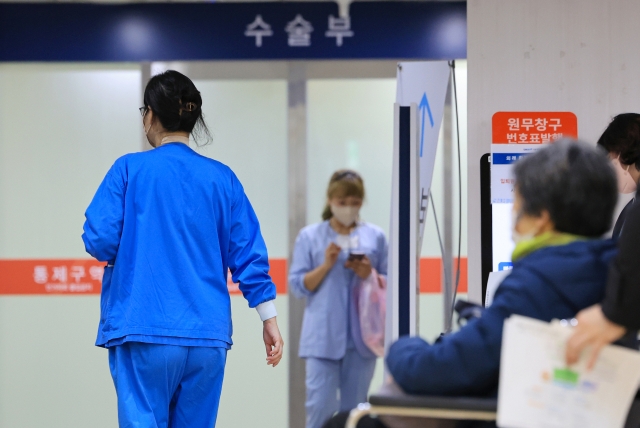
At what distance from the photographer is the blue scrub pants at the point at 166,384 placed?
2.38 metres

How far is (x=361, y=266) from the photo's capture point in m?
4.32

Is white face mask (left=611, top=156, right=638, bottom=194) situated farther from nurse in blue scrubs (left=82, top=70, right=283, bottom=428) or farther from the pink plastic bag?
the pink plastic bag

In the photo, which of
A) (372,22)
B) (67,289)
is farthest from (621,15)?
(67,289)

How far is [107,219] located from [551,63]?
2.02 metres

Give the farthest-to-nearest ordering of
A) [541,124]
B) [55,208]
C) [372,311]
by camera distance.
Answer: [55,208], [372,311], [541,124]

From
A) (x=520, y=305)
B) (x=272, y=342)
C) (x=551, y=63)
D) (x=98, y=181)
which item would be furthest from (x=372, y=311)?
(x=520, y=305)

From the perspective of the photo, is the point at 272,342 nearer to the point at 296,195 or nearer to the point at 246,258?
the point at 246,258

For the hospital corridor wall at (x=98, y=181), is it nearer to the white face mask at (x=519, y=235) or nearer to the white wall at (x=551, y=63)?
the white wall at (x=551, y=63)

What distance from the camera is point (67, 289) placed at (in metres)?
5.02

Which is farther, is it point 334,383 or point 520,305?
point 334,383

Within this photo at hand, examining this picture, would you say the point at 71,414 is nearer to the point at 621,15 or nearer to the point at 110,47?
the point at 110,47

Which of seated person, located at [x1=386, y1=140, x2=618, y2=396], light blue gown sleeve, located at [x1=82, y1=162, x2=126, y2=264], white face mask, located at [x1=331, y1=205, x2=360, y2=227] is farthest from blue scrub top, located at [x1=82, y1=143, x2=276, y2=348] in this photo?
white face mask, located at [x1=331, y1=205, x2=360, y2=227]

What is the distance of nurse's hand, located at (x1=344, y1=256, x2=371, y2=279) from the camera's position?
431 centimetres

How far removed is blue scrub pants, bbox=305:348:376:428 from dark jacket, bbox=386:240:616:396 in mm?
2759
